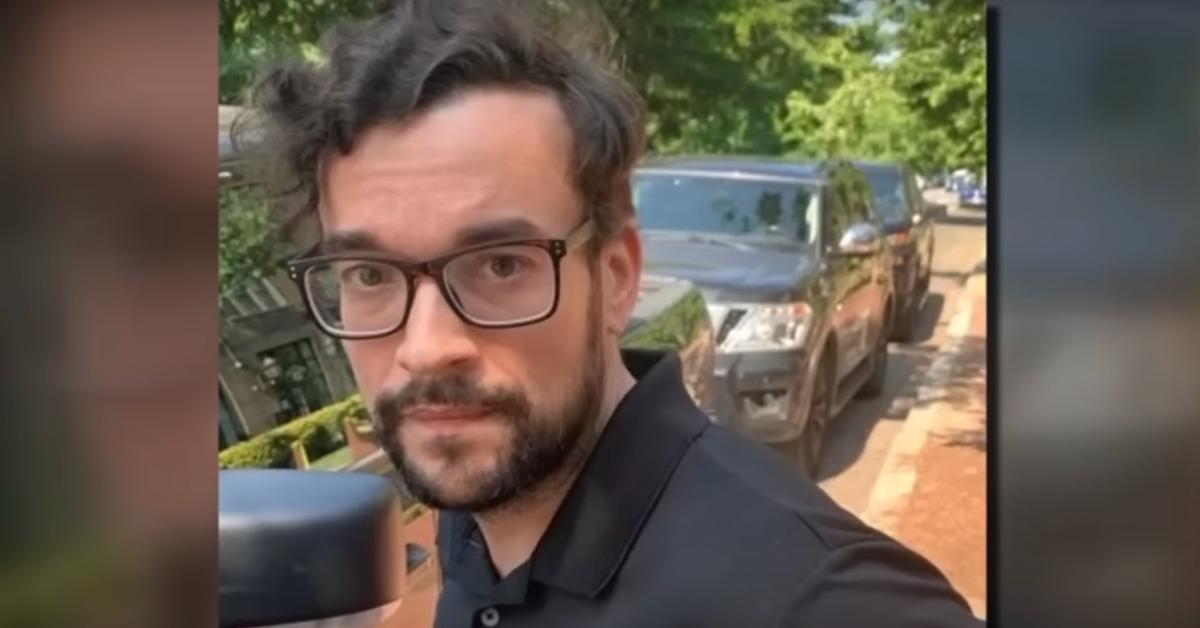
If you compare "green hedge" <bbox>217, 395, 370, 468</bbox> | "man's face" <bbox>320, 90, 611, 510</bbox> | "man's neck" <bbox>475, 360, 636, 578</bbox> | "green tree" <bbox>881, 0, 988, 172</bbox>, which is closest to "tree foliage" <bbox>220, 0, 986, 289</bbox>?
"green tree" <bbox>881, 0, 988, 172</bbox>

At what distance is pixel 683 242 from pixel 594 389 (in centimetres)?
15

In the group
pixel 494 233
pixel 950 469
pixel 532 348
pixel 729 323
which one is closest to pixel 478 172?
pixel 494 233

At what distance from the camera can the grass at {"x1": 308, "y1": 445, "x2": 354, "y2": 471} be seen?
127 centimetres

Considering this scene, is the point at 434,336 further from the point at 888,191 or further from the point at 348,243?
the point at 888,191

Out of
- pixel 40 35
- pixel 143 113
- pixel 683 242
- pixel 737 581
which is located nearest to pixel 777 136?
pixel 683 242

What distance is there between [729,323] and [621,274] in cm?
10

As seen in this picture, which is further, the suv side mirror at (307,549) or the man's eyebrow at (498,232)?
the suv side mirror at (307,549)

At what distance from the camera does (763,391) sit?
1.23 metres

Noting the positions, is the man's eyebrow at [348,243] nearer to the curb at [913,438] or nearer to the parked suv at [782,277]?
the parked suv at [782,277]

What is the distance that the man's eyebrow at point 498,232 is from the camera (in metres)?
1.16

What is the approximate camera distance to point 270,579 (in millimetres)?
1313

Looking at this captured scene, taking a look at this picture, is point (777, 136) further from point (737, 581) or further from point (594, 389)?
point (737, 581)

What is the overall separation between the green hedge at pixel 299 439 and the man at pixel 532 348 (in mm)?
45

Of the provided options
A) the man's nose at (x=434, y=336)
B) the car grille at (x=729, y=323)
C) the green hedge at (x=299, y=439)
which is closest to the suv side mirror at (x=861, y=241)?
the car grille at (x=729, y=323)
